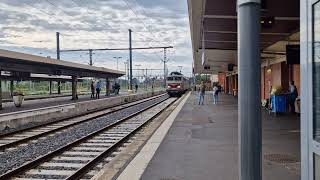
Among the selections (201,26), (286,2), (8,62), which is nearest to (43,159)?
(286,2)

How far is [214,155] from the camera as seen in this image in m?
9.64

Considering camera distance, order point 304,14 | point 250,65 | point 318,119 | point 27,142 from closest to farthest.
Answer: point 250,65 < point 318,119 < point 304,14 < point 27,142

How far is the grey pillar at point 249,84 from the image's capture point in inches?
121

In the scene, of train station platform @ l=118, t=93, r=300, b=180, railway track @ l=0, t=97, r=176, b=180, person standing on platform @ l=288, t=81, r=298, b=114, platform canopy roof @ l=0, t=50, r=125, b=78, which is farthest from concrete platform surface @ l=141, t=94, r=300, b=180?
platform canopy roof @ l=0, t=50, r=125, b=78

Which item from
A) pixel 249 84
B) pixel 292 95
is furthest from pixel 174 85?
pixel 249 84

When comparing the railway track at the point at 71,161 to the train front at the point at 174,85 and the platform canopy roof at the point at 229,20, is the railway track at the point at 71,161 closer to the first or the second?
the platform canopy roof at the point at 229,20

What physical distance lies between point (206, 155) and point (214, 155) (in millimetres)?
166

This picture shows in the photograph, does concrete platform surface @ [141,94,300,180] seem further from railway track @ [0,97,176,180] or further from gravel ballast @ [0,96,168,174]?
gravel ballast @ [0,96,168,174]

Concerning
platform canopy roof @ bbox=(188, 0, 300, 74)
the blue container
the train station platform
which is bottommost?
the train station platform

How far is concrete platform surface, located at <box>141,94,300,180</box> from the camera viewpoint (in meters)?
7.57

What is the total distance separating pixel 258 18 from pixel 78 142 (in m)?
11.2

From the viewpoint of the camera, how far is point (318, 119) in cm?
362

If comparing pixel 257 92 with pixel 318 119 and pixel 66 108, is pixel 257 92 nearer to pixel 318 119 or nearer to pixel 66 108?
pixel 318 119

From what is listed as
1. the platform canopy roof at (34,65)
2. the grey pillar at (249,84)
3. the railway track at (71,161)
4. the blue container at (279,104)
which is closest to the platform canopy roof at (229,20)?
the blue container at (279,104)
